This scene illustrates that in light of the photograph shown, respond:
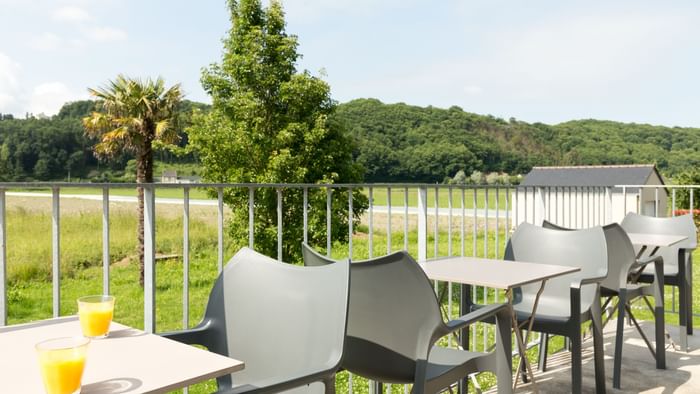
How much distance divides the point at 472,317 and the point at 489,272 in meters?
0.69

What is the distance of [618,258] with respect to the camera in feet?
11.0

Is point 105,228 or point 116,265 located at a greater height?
point 105,228

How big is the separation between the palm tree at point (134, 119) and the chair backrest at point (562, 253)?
15087 millimetres

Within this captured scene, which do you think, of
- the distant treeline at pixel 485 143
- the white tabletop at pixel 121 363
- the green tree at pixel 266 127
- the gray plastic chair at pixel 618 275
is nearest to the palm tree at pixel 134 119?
the green tree at pixel 266 127

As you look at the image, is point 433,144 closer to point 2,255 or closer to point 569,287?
point 569,287

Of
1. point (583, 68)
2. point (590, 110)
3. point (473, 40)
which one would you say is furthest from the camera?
point (590, 110)

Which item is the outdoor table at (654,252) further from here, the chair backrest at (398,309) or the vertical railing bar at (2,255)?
the vertical railing bar at (2,255)

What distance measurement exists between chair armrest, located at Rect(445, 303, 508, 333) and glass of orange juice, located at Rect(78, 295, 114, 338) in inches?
43.1

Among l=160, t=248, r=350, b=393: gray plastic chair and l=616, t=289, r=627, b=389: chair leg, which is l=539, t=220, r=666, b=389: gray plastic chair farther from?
l=160, t=248, r=350, b=393: gray plastic chair

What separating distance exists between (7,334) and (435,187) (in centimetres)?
252

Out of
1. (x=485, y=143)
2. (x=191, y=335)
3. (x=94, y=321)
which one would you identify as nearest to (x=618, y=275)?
(x=191, y=335)

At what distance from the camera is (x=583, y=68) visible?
37406 mm

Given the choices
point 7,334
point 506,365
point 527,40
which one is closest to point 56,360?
point 7,334

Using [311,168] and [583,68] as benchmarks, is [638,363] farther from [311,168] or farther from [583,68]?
[583,68]
